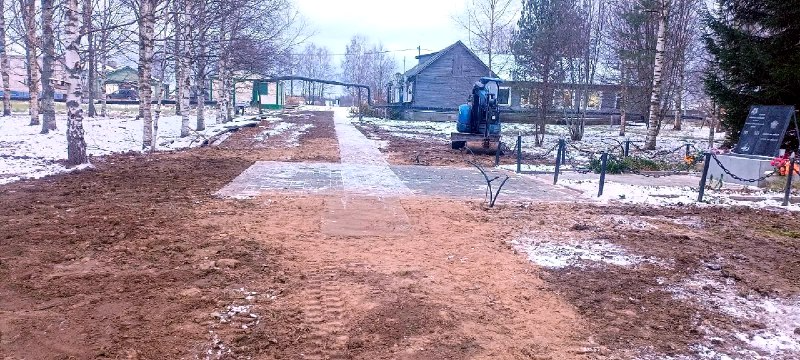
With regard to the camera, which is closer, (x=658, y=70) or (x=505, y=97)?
(x=658, y=70)

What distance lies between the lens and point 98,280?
5008 millimetres

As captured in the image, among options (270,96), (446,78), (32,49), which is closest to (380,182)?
(32,49)

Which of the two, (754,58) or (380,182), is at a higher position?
(754,58)

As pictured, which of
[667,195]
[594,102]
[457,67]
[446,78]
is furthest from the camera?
[594,102]

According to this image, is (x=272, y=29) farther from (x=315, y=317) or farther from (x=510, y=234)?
(x=315, y=317)

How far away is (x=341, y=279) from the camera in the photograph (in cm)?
530

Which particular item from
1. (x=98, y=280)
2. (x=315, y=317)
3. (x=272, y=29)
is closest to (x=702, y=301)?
(x=315, y=317)

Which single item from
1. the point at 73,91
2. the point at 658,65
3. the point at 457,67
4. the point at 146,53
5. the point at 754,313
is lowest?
the point at 754,313

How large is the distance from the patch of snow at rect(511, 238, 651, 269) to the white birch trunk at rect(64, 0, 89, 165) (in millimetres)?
9707

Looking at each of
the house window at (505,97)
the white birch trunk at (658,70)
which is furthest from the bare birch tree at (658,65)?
the house window at (505,97)

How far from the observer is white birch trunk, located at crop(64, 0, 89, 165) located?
11703mm

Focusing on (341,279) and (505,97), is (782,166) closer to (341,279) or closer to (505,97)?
(341,279)

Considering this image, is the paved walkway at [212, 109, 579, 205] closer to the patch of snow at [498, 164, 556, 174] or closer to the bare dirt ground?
→ the patch of snow at [498, 164, 556, 174]

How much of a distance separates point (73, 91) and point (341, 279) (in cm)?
974
